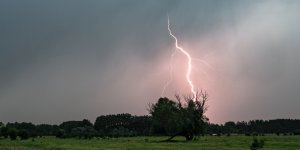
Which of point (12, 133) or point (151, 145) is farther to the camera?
point (12, 133)

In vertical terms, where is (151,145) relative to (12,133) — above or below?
below

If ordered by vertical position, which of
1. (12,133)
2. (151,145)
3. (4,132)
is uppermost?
(4,132)

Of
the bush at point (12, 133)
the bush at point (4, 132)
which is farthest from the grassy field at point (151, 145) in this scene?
the bush at point (4, 132)

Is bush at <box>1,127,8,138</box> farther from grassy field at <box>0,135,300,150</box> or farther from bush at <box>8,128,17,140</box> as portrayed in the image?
grassy field at <box>0,135,300,150</box>

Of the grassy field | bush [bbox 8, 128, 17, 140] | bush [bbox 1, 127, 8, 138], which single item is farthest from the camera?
bush [bbox 1, 127, 8, 138]

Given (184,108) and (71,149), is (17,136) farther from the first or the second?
(71,149)

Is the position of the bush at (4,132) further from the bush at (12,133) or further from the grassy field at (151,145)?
the grassy field at (151,145)

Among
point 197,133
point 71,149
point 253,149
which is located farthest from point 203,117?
point 253,149

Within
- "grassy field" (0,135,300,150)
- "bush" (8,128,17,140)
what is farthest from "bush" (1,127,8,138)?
"grassy field" (0,135,300,150)

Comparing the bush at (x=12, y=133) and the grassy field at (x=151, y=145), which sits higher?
the bush at (x=12, y=133)

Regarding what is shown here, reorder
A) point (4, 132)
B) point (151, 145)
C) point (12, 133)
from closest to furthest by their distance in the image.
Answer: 1. point (151, 145)
2. point (12, 133)
3. point (4, 132)

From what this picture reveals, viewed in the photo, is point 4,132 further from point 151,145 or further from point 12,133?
point 151,145

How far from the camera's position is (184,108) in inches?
4601

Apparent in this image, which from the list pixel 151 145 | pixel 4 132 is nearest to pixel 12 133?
pixel 4 132
